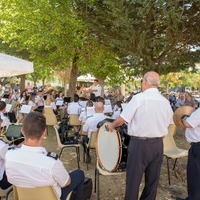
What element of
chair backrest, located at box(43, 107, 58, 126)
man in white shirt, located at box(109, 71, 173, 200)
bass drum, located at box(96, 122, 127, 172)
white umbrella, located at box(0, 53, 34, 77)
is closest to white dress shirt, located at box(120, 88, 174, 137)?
man in white shirt, located at box(109, 71, 173, 200)

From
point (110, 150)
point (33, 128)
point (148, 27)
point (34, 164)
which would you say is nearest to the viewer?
point (34, 164)

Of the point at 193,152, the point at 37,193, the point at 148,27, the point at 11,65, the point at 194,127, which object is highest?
the point at 148,27

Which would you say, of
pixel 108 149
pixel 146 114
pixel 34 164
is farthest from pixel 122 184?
pixel 34 164

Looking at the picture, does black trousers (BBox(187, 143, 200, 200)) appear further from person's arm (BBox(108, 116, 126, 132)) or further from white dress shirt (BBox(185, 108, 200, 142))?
person's arm (BBox(108, 116, 126, 132))

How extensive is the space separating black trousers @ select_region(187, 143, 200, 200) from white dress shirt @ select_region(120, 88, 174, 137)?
26.8 inches

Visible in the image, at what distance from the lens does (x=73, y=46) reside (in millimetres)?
13641

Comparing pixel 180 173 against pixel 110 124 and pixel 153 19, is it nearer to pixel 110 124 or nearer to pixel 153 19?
pixel 110 124

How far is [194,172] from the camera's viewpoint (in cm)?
448

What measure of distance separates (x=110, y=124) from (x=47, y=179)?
155 centimetres

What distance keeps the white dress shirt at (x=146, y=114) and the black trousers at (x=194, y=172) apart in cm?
68

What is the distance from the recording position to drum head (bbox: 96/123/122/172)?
170 inches

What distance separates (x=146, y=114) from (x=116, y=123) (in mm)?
406

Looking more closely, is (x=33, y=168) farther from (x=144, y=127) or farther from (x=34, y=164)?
(x=144, y=127)

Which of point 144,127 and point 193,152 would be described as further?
point 193,152
